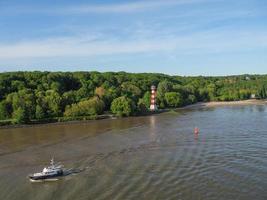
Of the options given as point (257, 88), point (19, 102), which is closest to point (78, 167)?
point (19, 102)

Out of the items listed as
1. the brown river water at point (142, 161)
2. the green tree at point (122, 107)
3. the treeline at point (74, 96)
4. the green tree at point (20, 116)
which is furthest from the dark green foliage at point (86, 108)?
the brown river water at point (142, 161)

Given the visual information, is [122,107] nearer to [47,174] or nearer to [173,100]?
[173,100]

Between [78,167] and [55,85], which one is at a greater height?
[55,85]

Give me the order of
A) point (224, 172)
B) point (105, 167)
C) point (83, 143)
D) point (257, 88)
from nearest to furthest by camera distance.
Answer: point (224, 172) → point (105, 167) → point (83, 143) → point (257, 88)

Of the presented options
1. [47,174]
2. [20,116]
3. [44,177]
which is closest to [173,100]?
[20,116]

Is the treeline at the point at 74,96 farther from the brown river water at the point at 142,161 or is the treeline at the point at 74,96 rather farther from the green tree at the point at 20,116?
the brown river water at the point at 142,161

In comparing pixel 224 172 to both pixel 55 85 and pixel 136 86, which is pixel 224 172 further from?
pixel 136 86
